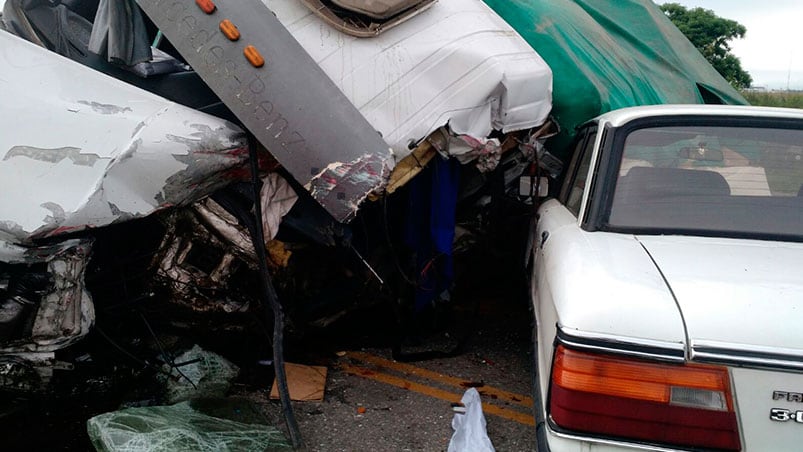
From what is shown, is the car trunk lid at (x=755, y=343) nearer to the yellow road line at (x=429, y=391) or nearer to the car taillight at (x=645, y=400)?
the car taillight at (x=645, y=400)

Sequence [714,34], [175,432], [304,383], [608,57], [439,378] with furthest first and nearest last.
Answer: [714,34], [608,57], [439,378], [304,383], [175,432]

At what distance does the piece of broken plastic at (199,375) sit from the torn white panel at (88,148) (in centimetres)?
99

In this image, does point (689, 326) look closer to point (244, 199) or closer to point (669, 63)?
point (244, 199)

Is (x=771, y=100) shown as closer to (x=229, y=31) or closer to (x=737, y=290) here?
(x=229, y=31)

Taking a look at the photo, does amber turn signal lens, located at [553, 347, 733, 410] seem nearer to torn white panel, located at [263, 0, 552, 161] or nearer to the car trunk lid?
the car trunk lid

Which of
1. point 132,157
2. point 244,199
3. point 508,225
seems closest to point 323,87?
point 244,199

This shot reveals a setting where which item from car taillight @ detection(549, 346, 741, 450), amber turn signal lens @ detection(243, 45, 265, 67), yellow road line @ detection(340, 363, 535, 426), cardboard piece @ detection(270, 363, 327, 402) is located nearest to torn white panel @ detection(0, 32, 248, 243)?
amber turn signal lens @ detection(243, 45, 265, 67)

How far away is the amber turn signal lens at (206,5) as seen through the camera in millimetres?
2914

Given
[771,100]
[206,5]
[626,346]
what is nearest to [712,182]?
[626,346]

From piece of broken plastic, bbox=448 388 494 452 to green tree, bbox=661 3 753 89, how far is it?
34.9 meters

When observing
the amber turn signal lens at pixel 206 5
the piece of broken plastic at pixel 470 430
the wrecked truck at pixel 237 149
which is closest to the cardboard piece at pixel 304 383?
the wrecked truck at pixel 237 149

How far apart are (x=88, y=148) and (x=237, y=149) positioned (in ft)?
1.97

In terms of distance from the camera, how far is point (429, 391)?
3748mm

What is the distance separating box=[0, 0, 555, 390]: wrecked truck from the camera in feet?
8.66
